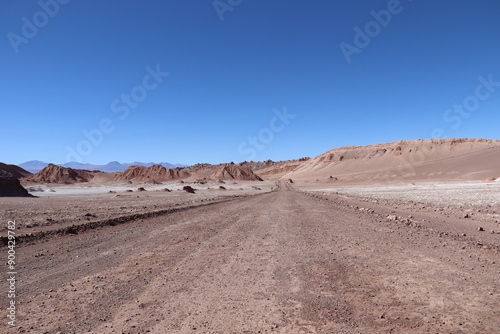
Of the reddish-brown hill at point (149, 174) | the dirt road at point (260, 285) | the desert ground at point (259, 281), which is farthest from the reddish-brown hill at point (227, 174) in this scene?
the dirt road at point (260, 285)

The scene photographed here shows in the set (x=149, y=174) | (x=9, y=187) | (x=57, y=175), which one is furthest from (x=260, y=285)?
(x=57, y=175)

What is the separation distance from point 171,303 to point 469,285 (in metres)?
5.03

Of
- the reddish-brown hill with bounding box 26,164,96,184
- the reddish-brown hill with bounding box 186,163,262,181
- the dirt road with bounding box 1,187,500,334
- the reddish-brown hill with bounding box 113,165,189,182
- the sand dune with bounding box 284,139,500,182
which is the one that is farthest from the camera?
the reddish-brown hill with bounding box 26,164,96,184

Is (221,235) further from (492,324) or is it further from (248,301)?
(492,324)

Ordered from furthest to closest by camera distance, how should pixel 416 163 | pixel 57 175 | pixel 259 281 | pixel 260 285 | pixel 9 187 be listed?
pixel 57 175
pixel 416 163
pixel 9 187
pixel 259 281
pixel 260 285

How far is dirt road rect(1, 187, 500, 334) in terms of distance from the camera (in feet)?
13.2

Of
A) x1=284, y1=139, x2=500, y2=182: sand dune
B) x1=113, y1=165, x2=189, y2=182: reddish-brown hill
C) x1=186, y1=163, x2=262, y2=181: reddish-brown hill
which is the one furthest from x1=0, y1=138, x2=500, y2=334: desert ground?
x1=113, y1=165, x2=189, y2=182: reddish-brown hill

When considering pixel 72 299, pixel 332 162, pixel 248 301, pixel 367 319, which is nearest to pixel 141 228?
pixel 72 299

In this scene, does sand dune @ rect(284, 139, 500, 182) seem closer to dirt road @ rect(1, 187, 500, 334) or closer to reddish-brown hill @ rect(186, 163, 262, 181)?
reddish-brown hill @ rect(186, 163, 262, 181)

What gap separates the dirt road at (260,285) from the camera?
159 inches

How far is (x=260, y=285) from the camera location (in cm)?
542

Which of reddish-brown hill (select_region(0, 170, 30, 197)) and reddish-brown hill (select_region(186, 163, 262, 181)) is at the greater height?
reddish-brown hill (select_region(186, 163, 262, 181))

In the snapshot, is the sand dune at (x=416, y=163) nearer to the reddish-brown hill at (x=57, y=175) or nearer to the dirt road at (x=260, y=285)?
the dirt road at (x=260, y=285)

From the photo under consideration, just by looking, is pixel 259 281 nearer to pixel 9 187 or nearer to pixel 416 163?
pixel 9 187
